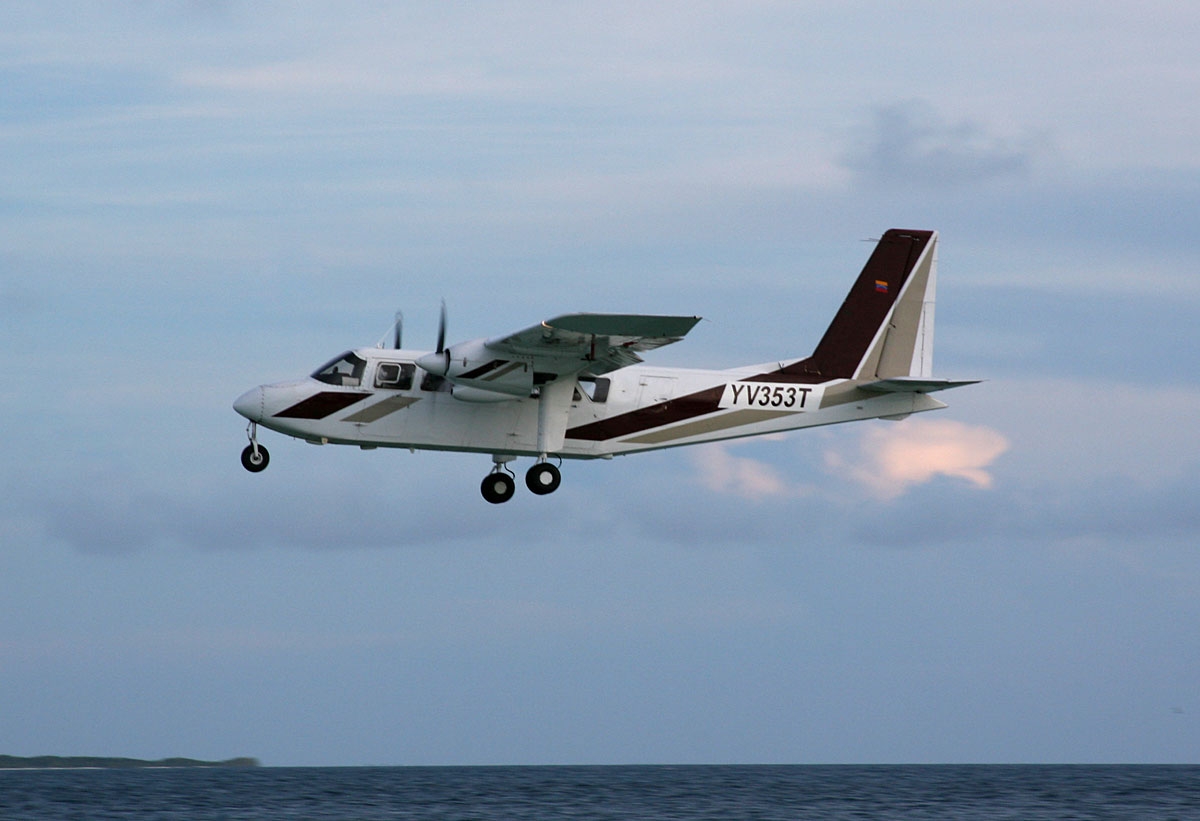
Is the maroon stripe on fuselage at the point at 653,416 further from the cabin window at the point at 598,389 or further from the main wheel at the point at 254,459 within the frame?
the main wheel at the point at 254,459

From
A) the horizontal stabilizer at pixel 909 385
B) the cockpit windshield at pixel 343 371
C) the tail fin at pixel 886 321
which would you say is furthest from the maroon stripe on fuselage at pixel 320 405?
the horizontal stabilizer at pixel 909 385

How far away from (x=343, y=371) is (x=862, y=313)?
389 inches

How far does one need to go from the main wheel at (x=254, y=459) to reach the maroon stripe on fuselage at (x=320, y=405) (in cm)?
94

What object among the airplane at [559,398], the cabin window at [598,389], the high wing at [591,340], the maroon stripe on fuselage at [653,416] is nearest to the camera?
the high wing at [591,340]

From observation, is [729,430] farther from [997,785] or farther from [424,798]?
[997,785]

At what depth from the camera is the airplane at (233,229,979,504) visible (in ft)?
73.7

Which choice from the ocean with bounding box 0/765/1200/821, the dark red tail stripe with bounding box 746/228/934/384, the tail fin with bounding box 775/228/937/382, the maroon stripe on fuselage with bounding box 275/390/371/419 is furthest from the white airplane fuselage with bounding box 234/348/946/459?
the ocean with bounding box 0/765/1200/821

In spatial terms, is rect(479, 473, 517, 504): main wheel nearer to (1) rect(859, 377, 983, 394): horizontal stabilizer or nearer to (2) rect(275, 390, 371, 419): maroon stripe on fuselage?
(2) rect(275, 390, 371, 419): maroon stripe on fuselage

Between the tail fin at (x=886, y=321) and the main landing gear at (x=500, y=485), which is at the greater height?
the tail fin at (x=886, y=321)

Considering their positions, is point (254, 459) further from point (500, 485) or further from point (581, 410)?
point (581, 410)

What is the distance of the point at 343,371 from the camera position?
76.4ft

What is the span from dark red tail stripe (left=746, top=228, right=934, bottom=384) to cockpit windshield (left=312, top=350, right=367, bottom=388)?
23.2 ft

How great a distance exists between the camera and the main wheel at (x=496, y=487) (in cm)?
2438

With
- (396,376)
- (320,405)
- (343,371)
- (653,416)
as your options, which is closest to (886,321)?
(653,416)
